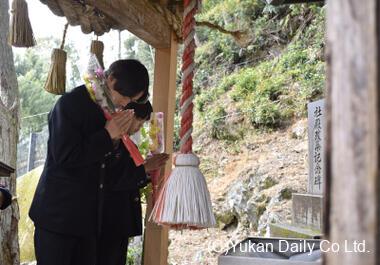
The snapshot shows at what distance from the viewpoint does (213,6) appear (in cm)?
1123

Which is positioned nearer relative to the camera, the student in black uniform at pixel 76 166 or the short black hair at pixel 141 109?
the student in black uniform at pixel 76 166

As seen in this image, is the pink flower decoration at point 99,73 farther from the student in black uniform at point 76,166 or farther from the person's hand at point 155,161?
the person's hand at point 155,161

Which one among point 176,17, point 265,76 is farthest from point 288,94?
point 176,17

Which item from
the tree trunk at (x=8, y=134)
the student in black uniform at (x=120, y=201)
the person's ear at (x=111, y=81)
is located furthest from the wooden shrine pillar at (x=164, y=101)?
the tree trunk at (x=8, y=134)

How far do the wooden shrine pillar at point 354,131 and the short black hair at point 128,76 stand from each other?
1374mm

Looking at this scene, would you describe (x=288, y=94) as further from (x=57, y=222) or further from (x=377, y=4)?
(x=377, y=4)

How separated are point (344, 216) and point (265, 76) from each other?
28.6 ft

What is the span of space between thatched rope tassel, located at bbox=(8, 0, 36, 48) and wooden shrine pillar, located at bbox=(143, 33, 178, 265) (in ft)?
2.39

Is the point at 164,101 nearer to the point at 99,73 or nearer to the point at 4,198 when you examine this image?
the point at 99,73

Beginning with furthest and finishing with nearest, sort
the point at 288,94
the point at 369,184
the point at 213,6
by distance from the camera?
the point at 213,6, the point at 288,94, the point at 369,184

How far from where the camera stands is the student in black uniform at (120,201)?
1.94 meters

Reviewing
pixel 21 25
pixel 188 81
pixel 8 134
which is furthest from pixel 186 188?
pixel 8 134

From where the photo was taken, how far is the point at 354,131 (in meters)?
0.44

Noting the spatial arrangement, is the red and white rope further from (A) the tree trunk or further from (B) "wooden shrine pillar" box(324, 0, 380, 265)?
(A) the tree trunk
